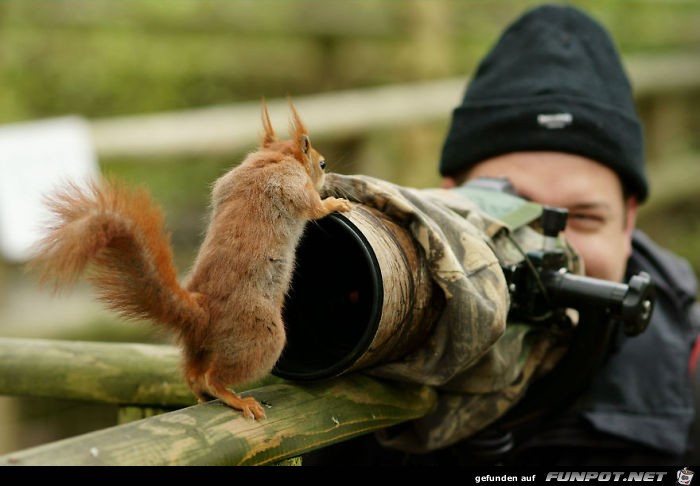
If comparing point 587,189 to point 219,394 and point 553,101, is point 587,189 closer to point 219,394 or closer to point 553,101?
point 553,101

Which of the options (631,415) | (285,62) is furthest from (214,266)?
(285,62)

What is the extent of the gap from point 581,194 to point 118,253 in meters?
1.09

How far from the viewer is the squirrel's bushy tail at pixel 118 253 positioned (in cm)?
84

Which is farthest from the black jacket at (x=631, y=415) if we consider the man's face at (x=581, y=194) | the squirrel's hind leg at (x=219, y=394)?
the squirrel's hind leg at (x=219, y=394)

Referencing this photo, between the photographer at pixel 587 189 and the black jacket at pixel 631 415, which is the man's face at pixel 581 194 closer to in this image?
the photographer at pixel 587 189

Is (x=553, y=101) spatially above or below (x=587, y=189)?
above

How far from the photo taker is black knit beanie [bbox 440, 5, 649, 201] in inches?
68.4

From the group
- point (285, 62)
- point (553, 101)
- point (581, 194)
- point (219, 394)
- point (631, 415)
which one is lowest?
point (631, 415)

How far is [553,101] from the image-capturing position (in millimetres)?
1737

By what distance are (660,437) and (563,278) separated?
1.52 feet

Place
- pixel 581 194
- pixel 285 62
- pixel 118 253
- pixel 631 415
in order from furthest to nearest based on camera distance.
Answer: pixel 285 62 → pixel 581 194 → pixel 631 415 → pixel 118 253

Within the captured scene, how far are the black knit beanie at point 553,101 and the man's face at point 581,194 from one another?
0.02 metres

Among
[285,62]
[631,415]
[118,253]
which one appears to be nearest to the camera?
[118,253]

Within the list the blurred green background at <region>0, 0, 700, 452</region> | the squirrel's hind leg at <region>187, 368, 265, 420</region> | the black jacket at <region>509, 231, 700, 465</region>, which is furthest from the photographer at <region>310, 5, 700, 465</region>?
the blurred green background at <region>0, 0, 700, 452</region>
